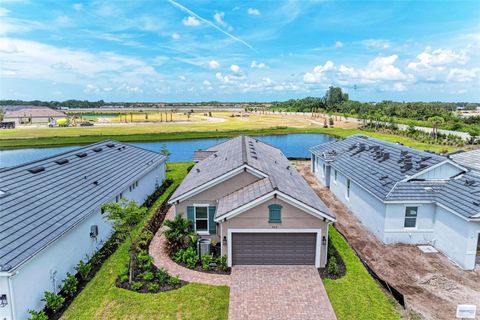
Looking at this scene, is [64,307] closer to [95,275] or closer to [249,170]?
[95,275]

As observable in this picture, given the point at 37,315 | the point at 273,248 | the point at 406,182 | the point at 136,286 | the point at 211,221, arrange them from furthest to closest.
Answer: the point at 406,182 → the point at 211,221 → the point at 273,248 → the point at 136,286 → the point at 37,315

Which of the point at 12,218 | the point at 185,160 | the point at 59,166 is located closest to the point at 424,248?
the point at 12,218

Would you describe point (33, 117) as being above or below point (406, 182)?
above

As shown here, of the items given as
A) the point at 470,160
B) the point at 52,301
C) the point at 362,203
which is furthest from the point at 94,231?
the point at 470,160

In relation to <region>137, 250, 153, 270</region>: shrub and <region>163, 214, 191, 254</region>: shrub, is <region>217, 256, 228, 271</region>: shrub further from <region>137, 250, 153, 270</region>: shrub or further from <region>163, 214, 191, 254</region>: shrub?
<region>137, 250, 153, 270</region>: shrub

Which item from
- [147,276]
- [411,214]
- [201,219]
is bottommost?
[147,276]

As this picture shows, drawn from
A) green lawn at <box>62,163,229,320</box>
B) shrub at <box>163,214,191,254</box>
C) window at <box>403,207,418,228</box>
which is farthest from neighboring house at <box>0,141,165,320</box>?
window at <box>403,207,418,228</box>

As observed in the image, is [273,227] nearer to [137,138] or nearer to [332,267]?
[332,267]
